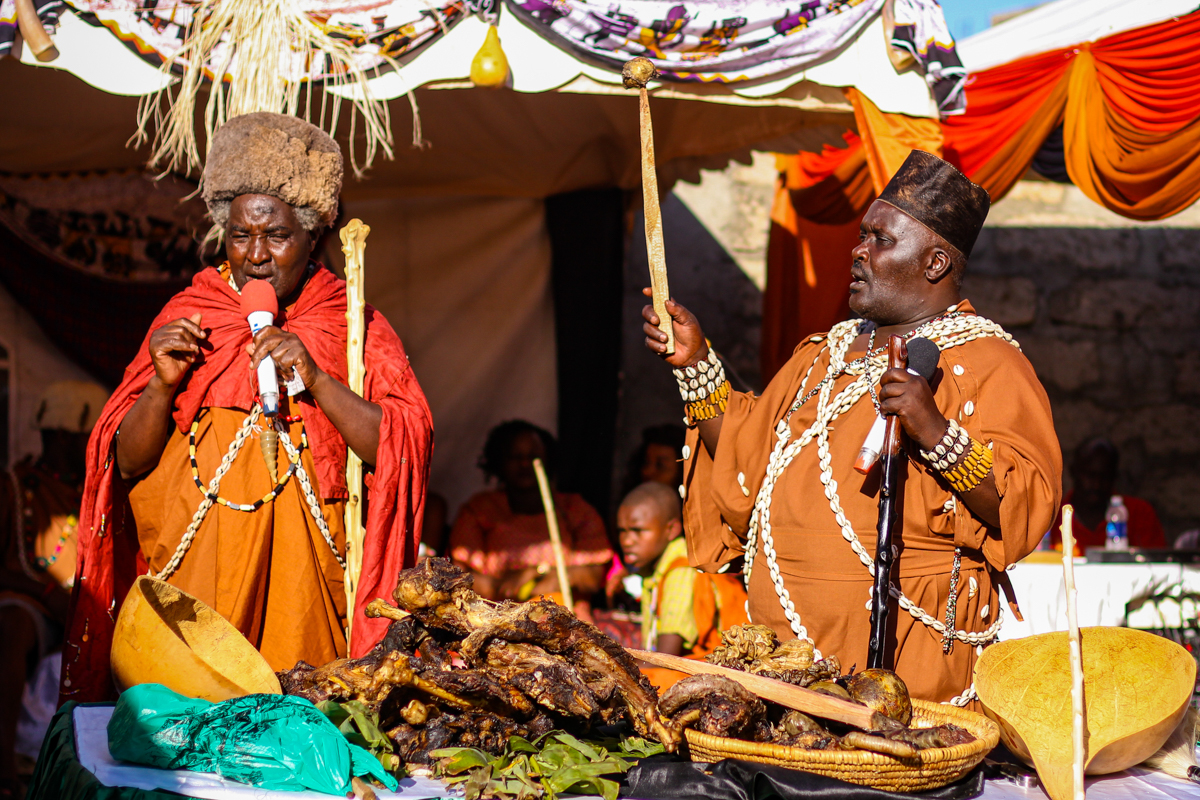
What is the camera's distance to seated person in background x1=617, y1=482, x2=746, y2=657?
440cm

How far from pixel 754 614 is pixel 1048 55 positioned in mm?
3192

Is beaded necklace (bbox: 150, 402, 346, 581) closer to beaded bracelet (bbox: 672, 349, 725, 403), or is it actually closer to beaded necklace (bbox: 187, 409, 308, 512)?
beaded necklace (bbox: 187, 409, 308, 512)

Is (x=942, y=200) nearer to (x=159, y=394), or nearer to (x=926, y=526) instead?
(x=926, y=526)

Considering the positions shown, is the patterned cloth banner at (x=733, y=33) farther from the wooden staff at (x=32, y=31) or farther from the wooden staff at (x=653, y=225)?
the wooden staff at (x=32, y=31)

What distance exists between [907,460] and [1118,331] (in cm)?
566

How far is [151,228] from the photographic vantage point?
5.80 metres

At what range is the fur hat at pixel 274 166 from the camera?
2.85m

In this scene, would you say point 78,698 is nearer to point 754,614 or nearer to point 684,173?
point 754,614

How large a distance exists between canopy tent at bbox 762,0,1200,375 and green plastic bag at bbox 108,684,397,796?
290 centimetres

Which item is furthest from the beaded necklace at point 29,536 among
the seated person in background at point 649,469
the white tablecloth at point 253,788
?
the white tablecloth at point 253,788

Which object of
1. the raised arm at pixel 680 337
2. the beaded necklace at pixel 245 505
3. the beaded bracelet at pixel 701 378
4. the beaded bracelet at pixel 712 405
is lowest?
the beaded necklace at pixel 245 505

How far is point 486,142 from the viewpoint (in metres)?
5.59

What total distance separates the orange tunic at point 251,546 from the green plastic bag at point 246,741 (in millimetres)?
847

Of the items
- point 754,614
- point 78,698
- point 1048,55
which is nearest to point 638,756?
point 754,614
